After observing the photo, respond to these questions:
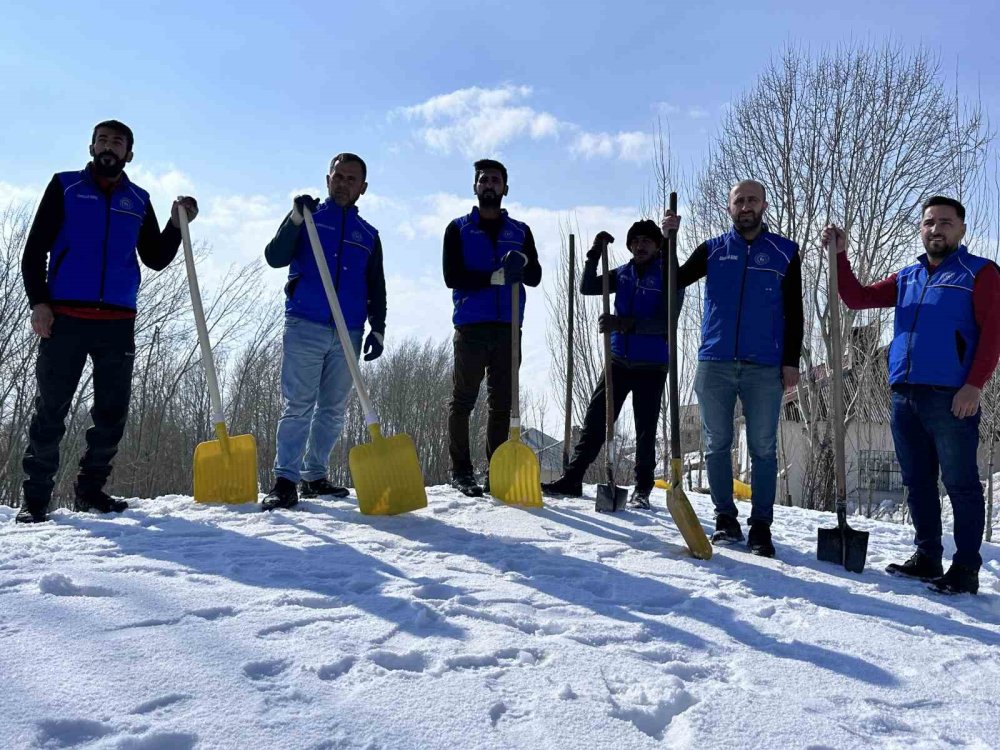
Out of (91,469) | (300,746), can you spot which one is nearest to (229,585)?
(300,746)

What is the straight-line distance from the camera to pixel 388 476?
3.71m

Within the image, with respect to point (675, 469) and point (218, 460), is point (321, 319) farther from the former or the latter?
point (675, 469)

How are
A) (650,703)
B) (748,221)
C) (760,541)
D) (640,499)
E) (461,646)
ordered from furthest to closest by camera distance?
(640,499) < (748,221) < (760,541) < (461,646) < (650,703)

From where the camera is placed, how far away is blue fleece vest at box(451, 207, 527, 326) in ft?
15.0

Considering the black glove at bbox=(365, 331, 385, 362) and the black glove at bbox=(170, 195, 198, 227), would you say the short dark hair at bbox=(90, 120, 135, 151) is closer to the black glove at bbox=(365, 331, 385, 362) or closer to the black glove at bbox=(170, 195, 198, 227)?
the black glove at bbox=(170, 195, 198, 227)

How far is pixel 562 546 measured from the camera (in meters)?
3.40

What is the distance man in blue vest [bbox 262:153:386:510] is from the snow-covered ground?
85 cm

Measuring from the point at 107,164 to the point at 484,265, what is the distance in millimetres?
2186

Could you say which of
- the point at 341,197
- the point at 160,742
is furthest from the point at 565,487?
the point at 160,742

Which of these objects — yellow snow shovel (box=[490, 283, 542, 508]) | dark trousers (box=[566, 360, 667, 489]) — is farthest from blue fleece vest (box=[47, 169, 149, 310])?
dark trousers (box=[566, 360, 667, 489])

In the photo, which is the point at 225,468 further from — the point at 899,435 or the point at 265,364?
the point at 265,364

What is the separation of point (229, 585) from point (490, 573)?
97cm

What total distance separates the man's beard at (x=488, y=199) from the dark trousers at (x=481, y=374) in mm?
795

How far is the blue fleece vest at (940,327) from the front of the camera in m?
3.09
